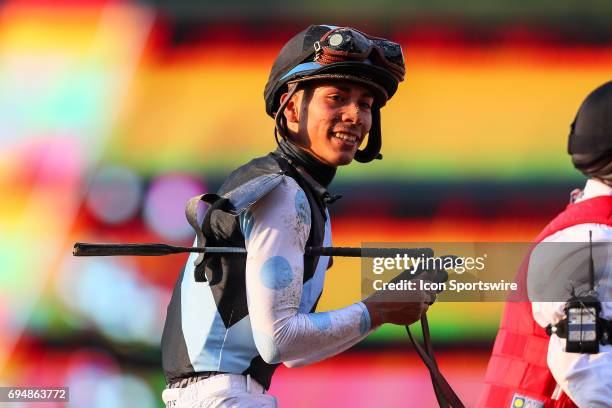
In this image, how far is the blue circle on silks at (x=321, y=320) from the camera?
255 centimetres

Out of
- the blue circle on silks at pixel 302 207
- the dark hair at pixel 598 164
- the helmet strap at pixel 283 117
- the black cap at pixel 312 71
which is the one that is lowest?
the blue circle on silks at pixel 302 207

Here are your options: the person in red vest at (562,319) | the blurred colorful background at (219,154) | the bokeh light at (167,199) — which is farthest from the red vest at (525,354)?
the bokeh light at (167,199)

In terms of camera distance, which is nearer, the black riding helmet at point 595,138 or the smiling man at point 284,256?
the smiling man at point 284,256

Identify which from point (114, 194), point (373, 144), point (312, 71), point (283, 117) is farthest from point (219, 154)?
point (312, 71)

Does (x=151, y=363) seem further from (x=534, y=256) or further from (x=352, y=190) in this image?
(x=534, y=256)

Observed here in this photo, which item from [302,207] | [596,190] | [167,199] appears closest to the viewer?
[302,207]

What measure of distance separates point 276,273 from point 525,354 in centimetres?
66

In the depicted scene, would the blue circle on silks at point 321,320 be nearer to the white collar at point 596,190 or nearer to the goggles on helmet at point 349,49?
the goggles on helmet at point 349,49

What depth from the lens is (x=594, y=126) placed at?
296 cm

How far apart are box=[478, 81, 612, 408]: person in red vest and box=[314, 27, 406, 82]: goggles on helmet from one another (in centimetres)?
52

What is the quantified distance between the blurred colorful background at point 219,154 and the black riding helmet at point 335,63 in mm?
1286

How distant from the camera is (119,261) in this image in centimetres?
409

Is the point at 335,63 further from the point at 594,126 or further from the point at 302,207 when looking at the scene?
the point at 594,126

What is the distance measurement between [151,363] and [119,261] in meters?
0.34
